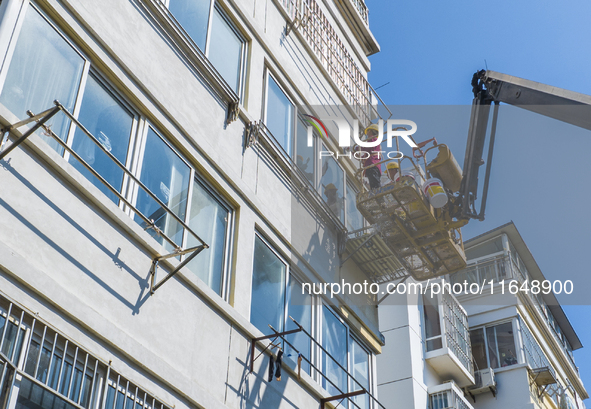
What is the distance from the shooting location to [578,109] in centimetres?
1906

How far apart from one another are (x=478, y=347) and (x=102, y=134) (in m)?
24.6

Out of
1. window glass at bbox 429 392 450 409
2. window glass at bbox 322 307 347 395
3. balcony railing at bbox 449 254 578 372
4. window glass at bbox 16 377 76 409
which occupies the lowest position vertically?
window glass at bbox 16 377 76 409

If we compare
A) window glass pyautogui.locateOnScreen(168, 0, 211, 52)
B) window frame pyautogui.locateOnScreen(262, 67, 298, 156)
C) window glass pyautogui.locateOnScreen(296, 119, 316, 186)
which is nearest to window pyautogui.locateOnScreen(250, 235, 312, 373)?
window frame pyautogui.locateOnScreen(262, 67, 298, 156)

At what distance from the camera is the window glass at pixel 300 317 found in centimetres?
1323

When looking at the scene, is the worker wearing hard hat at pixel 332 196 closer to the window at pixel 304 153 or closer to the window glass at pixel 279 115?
the window at pixel 304 153

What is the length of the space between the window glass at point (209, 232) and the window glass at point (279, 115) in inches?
140

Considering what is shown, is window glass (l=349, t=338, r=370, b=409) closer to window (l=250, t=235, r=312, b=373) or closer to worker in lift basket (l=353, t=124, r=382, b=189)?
window (l=250, t=235, r=312, b=373)

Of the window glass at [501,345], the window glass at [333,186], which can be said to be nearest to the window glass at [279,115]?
the window glass at [333,186]

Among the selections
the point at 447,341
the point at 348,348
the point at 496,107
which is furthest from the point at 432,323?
the point at 348,348

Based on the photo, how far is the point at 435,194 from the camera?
699 inches

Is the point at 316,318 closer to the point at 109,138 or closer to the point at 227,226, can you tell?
the point at 227,226

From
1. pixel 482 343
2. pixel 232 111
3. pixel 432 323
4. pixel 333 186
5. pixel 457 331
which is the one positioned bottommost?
pixel 232 111

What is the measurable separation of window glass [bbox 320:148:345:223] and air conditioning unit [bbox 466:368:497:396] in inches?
569

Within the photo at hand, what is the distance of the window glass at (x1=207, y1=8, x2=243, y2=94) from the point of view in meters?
14.1
